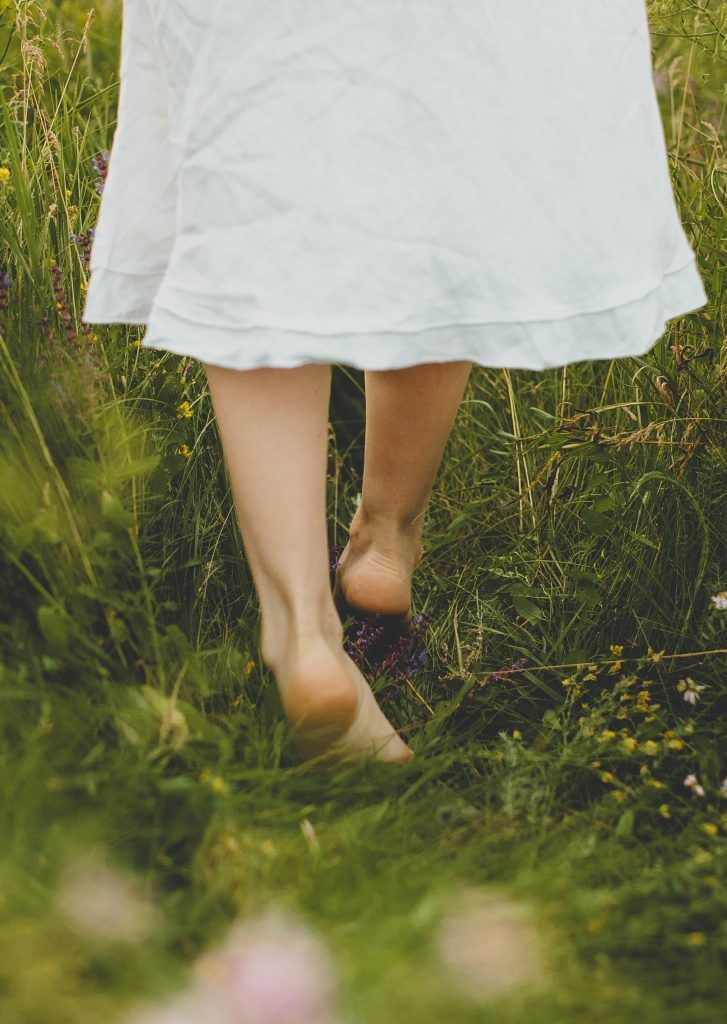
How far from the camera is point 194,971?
0.93 metres

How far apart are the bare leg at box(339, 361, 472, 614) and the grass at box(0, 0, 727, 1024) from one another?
0.15 metres

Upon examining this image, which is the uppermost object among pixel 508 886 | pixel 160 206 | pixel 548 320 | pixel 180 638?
pixel 160 206

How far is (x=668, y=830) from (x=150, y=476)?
887 mm

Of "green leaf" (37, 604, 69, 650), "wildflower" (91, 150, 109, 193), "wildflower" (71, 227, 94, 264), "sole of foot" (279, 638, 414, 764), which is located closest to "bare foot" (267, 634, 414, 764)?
"sole of foot" (279, 638, 414, 764)

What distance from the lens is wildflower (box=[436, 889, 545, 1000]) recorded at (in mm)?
919

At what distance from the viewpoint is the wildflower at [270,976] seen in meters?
0.87

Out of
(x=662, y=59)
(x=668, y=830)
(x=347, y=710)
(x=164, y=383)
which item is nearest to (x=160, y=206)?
(x=164, y=383)

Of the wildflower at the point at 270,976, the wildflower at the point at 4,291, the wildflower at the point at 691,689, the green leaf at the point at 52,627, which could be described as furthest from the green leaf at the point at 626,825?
the wildflower at the point at 4,291

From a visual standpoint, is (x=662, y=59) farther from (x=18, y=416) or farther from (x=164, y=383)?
(x=18, y=416)

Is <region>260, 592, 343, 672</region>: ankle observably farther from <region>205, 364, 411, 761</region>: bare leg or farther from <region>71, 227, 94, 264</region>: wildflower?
<region>71, 227, 94, 264</region>: wildflower

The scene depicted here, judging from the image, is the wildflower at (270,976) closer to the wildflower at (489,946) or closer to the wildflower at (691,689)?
the wildflower at (489,946)

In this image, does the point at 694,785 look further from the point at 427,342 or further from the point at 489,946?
the point at 427,342

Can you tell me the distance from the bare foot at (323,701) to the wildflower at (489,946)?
275 mm

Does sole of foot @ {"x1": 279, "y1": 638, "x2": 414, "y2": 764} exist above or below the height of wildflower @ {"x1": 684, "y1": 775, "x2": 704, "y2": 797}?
above
